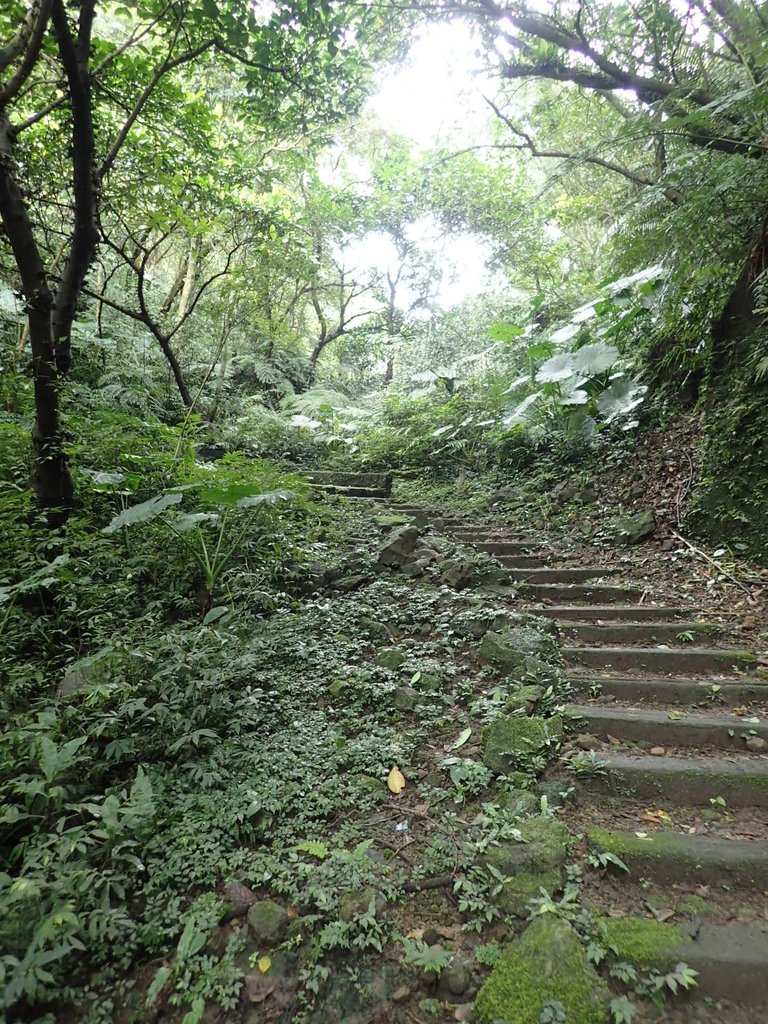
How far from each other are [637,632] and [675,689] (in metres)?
0.66

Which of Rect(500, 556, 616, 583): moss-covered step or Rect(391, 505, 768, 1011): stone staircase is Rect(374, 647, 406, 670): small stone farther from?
Rect(500, 556, 616, 583): moss-covered step

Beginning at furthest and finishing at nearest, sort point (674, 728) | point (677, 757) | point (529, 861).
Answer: point (674, 728) < point (677, 757) < point (529, 861)

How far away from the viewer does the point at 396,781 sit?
2.34 metres

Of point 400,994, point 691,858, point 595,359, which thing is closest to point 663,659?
point 691,858

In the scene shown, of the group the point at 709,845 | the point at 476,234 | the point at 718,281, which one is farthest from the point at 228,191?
the point at 476,234

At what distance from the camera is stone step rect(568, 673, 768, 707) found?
2.74 m

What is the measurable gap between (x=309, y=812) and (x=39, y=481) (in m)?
2.89

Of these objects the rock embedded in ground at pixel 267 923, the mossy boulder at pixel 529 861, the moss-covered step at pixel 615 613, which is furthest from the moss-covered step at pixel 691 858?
the moss-covered step at pixel 615 613

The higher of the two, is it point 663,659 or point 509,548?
point 509,548

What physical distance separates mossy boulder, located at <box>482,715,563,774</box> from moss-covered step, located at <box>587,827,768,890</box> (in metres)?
0.43

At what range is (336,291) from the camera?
13570 millimetres

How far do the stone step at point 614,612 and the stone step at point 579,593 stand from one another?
0.14m

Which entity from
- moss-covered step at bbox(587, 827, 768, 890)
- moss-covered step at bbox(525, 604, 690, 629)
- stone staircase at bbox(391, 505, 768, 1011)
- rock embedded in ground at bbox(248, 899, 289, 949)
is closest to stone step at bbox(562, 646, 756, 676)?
stone staircase at bbox(391, 505, 768, 1011)

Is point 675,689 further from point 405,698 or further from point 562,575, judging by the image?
point 562,575
